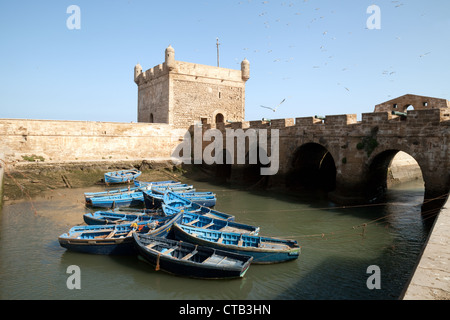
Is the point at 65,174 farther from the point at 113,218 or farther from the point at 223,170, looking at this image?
the point at 223,170

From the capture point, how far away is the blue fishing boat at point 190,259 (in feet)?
27.0

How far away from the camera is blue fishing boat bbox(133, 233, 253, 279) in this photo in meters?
8.23

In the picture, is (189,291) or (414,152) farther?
(414,152)

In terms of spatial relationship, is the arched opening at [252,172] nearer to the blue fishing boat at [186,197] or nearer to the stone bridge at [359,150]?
the stone bridge at [359,150]

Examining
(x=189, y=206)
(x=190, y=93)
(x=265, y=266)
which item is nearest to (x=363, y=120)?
(x=189, y=206)

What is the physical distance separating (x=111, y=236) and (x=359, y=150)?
12702 mm

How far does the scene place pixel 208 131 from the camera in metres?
27.5

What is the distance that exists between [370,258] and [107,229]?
8.91 m

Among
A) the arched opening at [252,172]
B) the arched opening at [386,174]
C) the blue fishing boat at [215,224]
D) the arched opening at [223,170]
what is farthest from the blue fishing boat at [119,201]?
the arched opening at [386,174]

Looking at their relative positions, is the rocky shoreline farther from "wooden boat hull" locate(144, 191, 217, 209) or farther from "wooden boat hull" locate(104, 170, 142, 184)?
"wooden boat hull" locate(144, 191, 217, 209)

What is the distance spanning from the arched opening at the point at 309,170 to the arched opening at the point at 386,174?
3.44m

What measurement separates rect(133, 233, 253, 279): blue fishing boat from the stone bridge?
9.81 m
